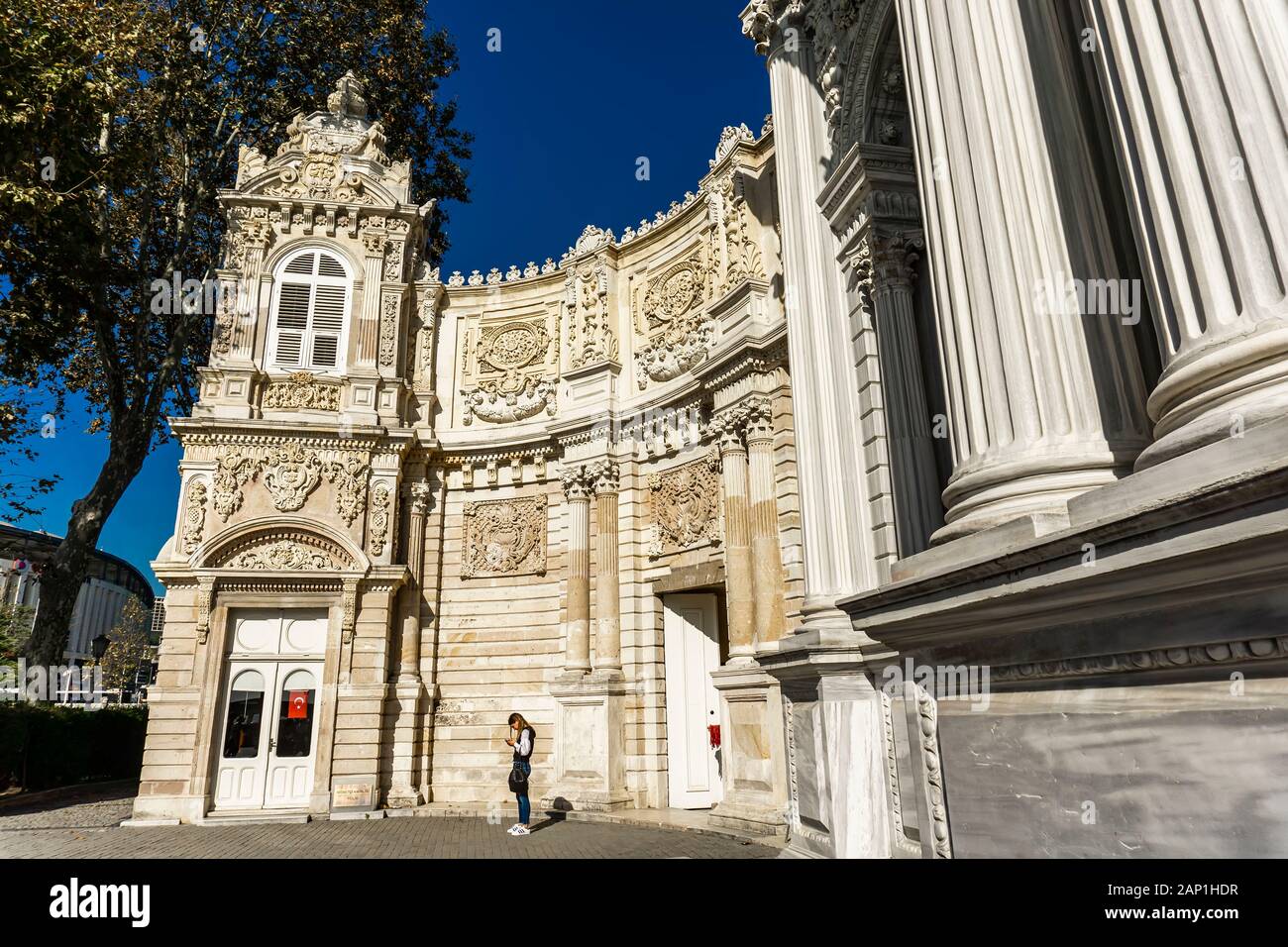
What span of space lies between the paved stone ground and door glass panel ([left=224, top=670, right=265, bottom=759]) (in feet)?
5.07

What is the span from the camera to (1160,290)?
11.2ft

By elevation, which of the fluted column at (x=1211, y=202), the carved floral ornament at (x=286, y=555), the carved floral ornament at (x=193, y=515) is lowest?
the fluted column at (x=1211, y=202)

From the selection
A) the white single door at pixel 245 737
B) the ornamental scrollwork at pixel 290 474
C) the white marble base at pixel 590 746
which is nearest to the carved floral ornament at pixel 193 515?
the ornamental scrollwork at pixel 290 474

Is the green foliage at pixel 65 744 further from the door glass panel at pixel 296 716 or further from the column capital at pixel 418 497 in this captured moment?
the column capital at pixel 418 497

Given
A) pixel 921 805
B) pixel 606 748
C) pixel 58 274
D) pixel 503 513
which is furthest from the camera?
pixel 503 513

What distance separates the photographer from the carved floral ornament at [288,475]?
15.4 meters

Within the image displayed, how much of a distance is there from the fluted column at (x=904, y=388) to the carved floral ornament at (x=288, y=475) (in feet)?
38.7

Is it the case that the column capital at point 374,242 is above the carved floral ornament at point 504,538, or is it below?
above

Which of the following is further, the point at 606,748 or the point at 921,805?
the point at 606,748

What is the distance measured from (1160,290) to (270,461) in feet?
52.2

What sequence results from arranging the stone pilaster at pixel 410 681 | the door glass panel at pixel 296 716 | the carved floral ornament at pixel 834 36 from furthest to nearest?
the stone pilaster at pixel 410 681
the door glass panel at pixel 296 716
the carved floral ornament at pixel 834 36

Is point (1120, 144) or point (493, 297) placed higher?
point (493, 297)

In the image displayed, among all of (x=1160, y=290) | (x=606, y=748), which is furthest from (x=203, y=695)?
(x=1160, y=290)

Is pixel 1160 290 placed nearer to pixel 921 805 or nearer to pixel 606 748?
pixel 921 805
